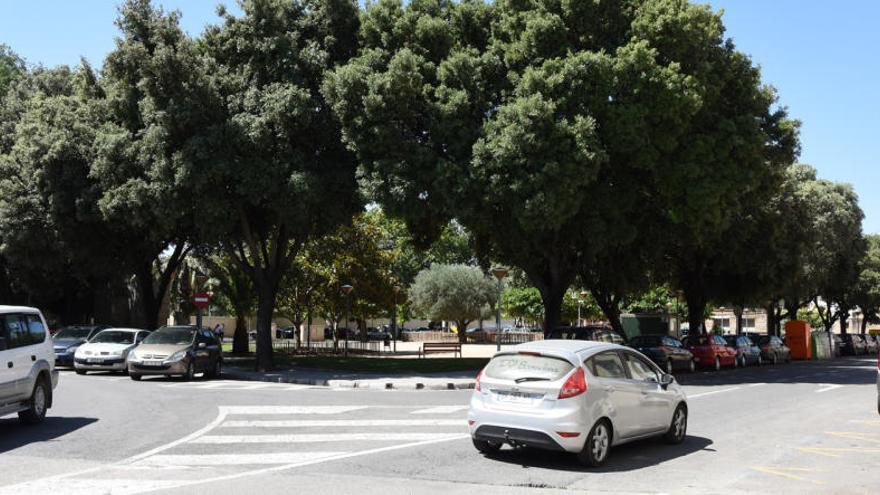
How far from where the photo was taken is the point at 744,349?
37531mm

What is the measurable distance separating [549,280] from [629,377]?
73.9 feet

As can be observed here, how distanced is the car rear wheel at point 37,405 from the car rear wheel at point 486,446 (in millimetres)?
7338

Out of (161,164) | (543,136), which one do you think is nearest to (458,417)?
(543,136)

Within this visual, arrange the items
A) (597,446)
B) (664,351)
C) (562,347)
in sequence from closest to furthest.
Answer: (597,446), (562,347), (664,351)

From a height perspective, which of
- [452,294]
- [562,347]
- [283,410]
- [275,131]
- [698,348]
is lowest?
[283,410]

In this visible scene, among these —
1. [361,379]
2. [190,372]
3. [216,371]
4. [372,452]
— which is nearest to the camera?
[372,452]

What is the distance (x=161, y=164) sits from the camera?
84.1 ft

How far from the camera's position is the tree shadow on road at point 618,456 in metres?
9.80

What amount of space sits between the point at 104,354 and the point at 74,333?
5.27m

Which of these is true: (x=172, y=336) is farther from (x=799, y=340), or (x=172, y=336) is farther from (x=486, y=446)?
(x=799, y=340)

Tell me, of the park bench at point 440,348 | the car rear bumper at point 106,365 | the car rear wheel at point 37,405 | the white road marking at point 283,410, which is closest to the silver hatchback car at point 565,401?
the white road marking at point 283,410

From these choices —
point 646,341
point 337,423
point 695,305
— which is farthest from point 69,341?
point 695,305

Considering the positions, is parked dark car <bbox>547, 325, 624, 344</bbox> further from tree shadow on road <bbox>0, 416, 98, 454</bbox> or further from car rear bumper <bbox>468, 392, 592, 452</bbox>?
car rear bumper <bbox>468, 392, 592, 452</bbox>

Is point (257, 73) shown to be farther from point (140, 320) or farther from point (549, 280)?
point (140, 320)
